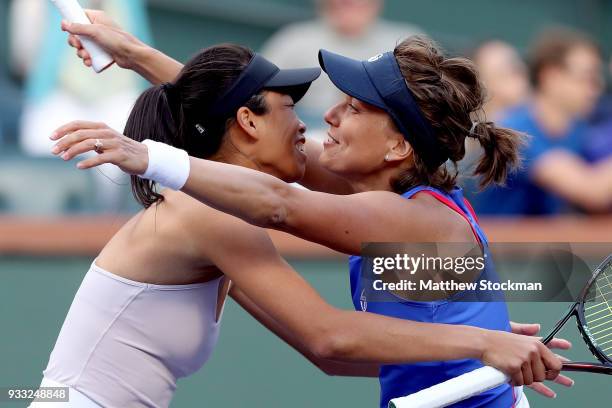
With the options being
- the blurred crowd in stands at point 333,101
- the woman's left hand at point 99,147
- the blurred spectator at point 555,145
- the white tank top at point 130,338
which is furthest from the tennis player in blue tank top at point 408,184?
the blurred spectator at point 555,145

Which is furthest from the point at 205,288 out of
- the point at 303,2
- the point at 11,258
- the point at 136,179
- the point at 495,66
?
the point at 303,2

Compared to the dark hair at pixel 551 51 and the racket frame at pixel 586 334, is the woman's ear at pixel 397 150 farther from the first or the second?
the dark hair at pixel 551 51

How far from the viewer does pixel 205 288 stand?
326 cm

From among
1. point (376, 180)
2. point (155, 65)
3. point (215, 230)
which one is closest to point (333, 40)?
point (155, 65)

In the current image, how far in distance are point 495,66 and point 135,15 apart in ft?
6.32

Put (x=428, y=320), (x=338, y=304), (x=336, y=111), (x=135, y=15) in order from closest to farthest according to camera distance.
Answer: (x=428, y=320), (x=336, y=111), (x=338, y=304), (x=135, y=15)

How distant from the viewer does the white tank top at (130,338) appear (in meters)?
3.21

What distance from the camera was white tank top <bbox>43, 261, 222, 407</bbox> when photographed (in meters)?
3.21

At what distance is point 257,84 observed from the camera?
131 inches

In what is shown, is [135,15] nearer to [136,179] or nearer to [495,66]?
[495,66]

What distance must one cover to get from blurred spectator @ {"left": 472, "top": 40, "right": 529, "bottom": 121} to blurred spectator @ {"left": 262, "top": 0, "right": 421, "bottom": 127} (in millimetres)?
469

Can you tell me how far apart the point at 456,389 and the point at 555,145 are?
2.88m

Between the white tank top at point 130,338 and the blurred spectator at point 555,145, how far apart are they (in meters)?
2.53

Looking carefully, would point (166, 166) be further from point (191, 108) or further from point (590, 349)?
point (590, 349)
